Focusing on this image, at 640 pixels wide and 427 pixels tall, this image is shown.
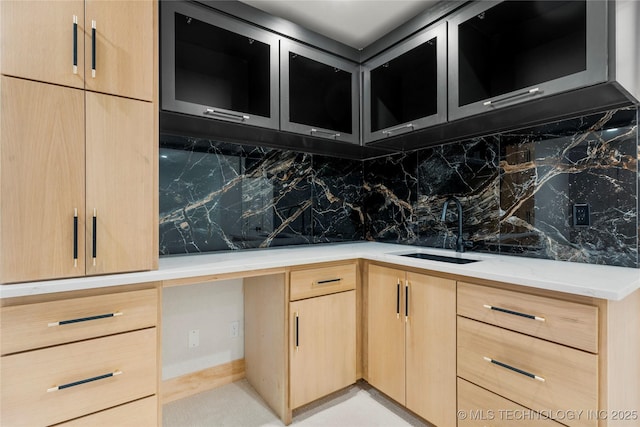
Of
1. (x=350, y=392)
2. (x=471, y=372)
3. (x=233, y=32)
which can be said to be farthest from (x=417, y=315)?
(x=233, y=32)

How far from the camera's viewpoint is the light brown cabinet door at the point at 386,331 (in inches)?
69.8

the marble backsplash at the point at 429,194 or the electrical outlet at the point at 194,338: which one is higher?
the marble backsplash at the point at 429,194

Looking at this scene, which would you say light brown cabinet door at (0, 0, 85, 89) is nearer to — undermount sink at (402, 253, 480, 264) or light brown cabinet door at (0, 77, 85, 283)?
light brown cabinet door at (0, 77, 85, 283)

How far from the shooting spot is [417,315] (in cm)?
168

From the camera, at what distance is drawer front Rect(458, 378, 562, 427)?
1229 millimetres

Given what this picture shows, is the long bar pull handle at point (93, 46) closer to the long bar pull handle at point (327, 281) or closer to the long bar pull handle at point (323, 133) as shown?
the long bar pull handle at point (323, 133)

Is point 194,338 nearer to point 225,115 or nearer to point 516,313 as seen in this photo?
point 225,115

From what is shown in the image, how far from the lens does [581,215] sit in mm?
1591

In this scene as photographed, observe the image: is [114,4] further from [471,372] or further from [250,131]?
[471,372]

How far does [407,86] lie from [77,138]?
1824mm

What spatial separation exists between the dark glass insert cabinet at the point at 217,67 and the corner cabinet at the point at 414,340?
47.8 inches

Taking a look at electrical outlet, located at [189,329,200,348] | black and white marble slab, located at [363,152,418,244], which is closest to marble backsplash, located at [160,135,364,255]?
black and white marble slab, located at [363,152,418,244]

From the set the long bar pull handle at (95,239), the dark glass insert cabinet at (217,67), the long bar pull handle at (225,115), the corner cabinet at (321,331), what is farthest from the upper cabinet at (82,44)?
the corner cabinet at (321,331)

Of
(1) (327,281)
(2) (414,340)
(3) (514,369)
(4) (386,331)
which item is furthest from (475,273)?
(1) (327,281)
